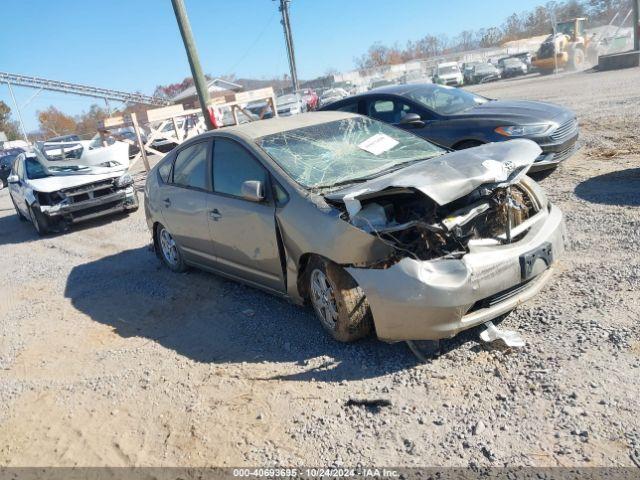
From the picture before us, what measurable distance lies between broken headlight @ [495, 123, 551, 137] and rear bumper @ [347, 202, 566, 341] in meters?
3.92

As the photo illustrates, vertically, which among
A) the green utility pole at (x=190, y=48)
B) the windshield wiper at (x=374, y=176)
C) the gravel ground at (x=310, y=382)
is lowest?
the gravel ground at (x=310, y=382)

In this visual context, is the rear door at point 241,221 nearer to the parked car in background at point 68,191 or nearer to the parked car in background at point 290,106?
the parked car in background at point 68,191

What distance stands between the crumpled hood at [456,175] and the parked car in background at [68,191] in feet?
25.2

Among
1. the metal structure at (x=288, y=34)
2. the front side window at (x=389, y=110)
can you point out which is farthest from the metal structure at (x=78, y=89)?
the front side window at (x=389, y=110)

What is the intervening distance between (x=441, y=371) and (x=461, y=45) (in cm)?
11861

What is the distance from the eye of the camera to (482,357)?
3.58 m

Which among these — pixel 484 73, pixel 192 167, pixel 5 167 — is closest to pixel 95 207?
pixel 192 167

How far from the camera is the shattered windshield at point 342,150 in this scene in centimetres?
439

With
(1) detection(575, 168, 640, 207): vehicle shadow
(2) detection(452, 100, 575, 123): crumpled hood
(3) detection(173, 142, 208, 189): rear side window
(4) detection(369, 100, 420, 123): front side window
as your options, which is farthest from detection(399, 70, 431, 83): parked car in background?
(3) detection(173, 142, 208, 189): rear side window

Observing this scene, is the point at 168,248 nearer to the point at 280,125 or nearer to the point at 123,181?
the point at 280,125

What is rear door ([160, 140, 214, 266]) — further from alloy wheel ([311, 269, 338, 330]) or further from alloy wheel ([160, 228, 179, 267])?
alloy wheel ([311, 269, 338, 330])

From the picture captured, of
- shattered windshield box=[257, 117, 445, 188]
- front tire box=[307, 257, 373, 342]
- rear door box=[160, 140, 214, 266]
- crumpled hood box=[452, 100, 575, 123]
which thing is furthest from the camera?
crumpled hood box=[452, 100, 575, 123]

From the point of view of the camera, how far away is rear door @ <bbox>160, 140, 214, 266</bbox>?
5.35m

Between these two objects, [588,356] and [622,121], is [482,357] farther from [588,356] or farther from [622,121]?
[622,121]
